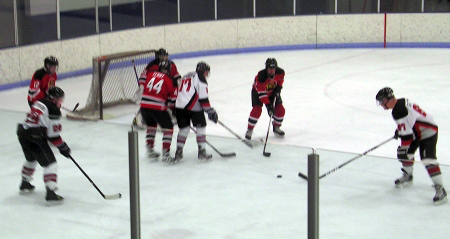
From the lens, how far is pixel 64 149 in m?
3.59

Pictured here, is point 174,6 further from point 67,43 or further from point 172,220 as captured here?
point 172,220

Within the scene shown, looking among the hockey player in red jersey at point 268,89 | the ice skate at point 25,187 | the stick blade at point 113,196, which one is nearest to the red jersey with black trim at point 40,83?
the hockey player in red jersey at point 268,89

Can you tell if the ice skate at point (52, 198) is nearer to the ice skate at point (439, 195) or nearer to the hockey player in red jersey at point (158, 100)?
the ice skate at point (439, 195)

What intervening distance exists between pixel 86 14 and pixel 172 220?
30.5 ft

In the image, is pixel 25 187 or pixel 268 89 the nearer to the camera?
pixel 25 187

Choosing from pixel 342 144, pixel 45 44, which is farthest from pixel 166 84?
pixel 45 44

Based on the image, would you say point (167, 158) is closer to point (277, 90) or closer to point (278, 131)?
point (277, 90)

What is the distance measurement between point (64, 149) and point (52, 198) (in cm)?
27

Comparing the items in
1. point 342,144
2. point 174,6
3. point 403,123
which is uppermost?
point 174,6

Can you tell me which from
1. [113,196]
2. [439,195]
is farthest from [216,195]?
[439,195]

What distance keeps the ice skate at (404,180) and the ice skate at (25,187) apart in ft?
6.17

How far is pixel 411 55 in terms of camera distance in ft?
41.9

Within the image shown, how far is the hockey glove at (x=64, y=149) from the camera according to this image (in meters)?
3.57

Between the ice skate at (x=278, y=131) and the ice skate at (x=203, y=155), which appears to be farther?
the ice skate at (x=278, y=131)
